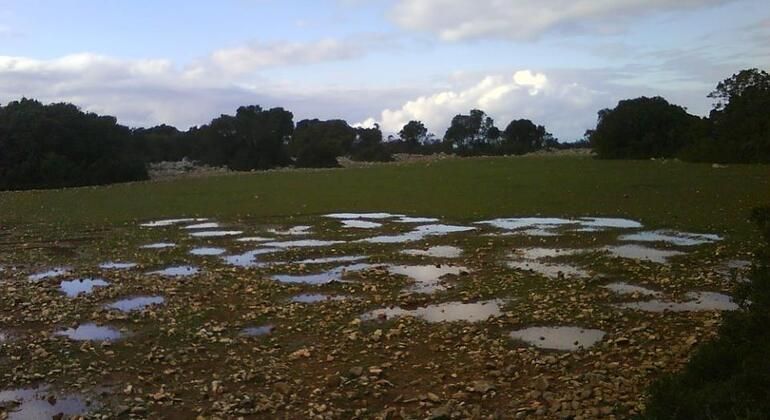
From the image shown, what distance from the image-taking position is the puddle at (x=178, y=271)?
13.9 m

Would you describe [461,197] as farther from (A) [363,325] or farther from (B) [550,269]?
(A) [363,325]

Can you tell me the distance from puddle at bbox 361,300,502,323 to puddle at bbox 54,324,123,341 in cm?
339

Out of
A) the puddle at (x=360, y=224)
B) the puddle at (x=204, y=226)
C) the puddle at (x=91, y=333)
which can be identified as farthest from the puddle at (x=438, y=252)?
the puddle at (x=204, y=226)

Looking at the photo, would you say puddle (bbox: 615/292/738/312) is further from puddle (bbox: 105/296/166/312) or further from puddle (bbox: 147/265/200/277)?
puddle (bbox: 147/265/200/277)

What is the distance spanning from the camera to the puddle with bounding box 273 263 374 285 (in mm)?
12902

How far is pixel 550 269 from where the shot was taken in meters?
13.1

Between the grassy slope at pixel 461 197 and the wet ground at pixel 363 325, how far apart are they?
5.47 m

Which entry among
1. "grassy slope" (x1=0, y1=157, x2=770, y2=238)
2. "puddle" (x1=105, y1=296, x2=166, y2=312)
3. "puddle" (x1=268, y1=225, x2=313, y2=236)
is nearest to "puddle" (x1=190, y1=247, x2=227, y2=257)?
"puddle" (x1=268, y1=225, x2=313, y2=236)

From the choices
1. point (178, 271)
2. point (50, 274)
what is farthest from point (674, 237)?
point (50, 274)

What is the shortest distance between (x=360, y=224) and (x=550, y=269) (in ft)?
30.2

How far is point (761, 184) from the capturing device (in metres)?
26.5

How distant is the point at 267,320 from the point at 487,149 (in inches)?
3324

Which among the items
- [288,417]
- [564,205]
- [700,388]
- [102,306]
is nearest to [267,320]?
[102,306]

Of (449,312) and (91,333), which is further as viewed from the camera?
(449,312)
